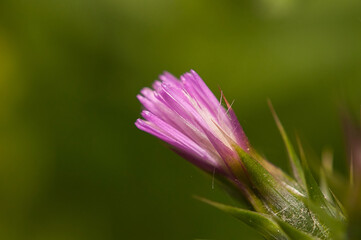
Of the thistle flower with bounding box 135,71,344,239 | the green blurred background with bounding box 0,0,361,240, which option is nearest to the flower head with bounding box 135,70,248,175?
the thistle flower with bounding box 135,71,344,239

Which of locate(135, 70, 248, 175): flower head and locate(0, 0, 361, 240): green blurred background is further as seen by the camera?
locate(0, 0, 361, 240): green blurred background

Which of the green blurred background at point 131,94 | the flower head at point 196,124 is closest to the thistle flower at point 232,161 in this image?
the flower head at point 196,124

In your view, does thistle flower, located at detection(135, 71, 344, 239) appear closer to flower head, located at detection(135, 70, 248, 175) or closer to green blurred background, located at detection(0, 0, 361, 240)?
flower head, located at detection(135, 70, 248, 175)

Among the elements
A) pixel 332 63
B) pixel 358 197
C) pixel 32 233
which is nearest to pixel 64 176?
pixel 32 233

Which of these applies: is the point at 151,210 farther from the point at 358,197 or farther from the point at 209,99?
the point at 358,197

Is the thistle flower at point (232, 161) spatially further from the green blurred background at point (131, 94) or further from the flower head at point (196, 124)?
the green blurred background at point (131, 94)

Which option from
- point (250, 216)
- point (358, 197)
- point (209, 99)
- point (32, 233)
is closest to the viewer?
point (358, 197)
